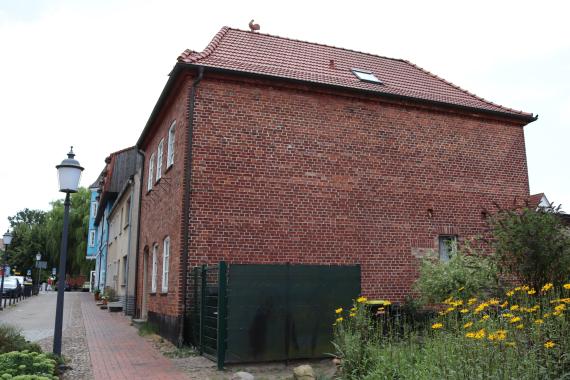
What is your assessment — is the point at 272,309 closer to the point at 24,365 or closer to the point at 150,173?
the point at 24,365

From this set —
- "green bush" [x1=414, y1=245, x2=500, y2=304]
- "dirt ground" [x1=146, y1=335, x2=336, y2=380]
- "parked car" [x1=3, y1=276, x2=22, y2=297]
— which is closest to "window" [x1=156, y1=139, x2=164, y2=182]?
"dirt ground" [x1=146, y1=335, x2=336, y2=380]

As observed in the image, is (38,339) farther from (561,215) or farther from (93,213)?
(93,213)

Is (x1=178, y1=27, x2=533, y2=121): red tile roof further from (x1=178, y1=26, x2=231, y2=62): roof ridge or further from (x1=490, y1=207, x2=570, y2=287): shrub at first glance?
(x1=490, y1=207, x2=570, y2=287): shrub

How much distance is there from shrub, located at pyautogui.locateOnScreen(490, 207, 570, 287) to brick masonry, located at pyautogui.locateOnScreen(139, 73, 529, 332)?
399cm

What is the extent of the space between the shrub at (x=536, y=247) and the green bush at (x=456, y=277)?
0.66m

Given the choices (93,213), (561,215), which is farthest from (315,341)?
(93,213)

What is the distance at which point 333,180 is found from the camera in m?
13.7

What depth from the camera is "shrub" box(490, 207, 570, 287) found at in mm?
9906

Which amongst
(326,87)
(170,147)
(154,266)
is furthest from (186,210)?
(154,266)

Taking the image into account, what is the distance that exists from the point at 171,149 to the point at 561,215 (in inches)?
379

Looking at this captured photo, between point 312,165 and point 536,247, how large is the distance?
553 centimetres

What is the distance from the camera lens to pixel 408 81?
17031 mm

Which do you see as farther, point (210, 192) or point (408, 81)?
point (408, 81)

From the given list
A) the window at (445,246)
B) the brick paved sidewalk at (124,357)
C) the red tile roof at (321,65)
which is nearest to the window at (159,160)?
the red tile roof at (321,65)
